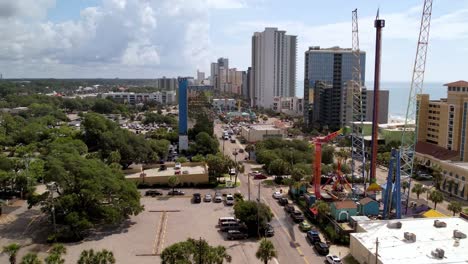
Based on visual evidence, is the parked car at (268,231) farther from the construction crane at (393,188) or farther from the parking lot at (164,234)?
the construction crane at (393,188)

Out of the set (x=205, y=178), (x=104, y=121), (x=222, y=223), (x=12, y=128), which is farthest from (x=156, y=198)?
(x=12, y=128)

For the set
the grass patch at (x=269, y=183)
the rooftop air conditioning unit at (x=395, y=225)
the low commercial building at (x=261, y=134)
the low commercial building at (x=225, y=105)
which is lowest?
the grass patch at (x=269, y=183)

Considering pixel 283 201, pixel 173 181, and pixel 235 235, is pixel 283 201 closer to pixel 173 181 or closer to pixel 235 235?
pixel 235 235

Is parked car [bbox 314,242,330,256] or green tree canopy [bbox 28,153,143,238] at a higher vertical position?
green tree canopy [bbox 28,153,143,238]

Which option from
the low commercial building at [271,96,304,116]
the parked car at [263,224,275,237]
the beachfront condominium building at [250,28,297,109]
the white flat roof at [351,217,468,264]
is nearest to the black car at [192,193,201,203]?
the parked car at [263,224,275,237]

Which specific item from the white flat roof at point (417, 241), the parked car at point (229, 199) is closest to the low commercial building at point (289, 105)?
the parked car at point (229, 199)

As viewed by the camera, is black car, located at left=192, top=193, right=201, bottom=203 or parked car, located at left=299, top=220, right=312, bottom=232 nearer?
parked car, located at left=299, top=220, right=312, bottom=232

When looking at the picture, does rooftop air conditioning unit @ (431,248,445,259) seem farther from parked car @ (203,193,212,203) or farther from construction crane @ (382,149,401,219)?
parked car @ (203,193,212,203)
